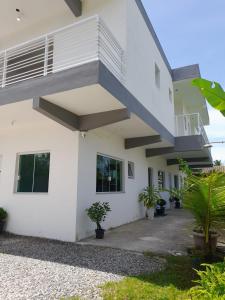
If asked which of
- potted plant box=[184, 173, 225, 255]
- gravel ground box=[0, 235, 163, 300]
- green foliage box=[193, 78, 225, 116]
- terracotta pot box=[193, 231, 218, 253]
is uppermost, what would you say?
green foliage box=[193, 78, 225, 116]

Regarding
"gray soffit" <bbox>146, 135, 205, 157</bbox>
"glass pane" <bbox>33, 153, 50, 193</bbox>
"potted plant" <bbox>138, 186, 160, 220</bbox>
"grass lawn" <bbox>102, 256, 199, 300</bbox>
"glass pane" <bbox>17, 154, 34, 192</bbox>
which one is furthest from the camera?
"gray soffit" <bbox>146, 135, 205, 157</bbox>

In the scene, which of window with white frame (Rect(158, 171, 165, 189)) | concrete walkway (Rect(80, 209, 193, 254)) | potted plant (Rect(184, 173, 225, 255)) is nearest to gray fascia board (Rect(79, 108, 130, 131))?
potted plant (Rect(184, 173, 225, 255))

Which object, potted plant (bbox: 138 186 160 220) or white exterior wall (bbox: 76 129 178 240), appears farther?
potted plant (bbox: 138 186 160 220)

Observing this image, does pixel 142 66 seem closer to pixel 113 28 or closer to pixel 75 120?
pixel 113 28

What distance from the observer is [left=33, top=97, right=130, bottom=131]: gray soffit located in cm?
650

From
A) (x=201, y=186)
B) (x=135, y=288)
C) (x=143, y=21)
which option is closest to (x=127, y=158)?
(x=143, y=21)

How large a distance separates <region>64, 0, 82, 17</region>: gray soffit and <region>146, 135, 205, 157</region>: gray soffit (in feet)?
25.7

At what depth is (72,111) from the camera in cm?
740

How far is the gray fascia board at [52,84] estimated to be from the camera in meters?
5.79

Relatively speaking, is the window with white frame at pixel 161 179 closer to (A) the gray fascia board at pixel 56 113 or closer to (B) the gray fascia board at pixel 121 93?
(B) the gray fascia board at pixel 121 93

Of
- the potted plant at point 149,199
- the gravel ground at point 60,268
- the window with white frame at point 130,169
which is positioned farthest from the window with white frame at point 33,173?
the potted plant at point 149,199

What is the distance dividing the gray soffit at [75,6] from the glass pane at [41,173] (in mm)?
4984

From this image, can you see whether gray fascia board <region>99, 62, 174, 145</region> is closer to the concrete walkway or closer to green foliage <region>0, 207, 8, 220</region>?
the concrete walkway

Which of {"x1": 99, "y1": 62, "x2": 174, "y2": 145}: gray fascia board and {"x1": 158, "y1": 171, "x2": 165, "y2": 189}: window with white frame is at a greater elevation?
{"x1": 99, "y1": 62, "x2": 174, "y2": 145}: gray fascia board
